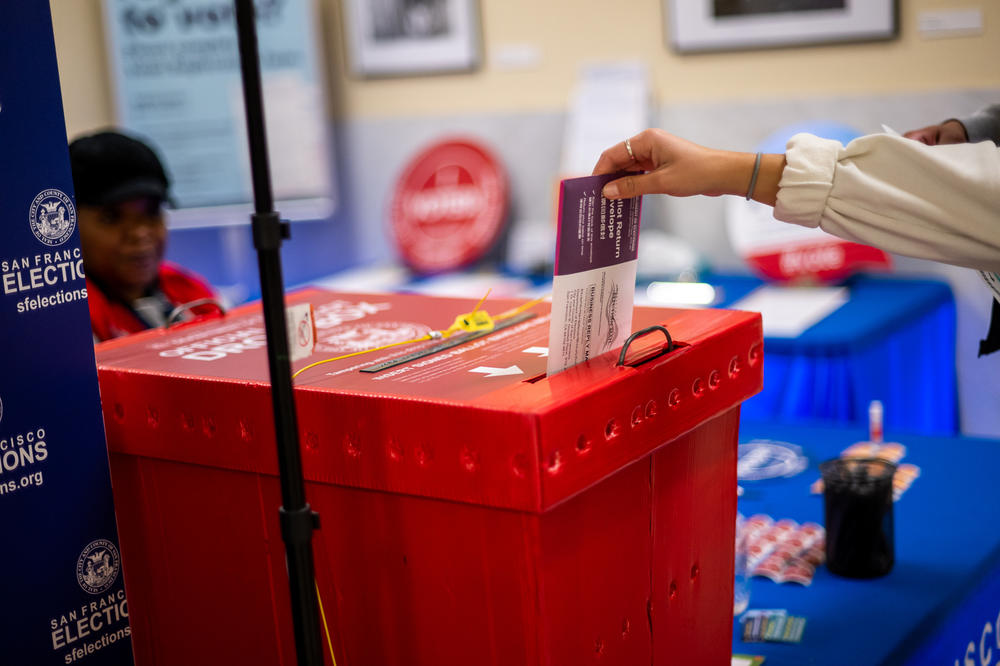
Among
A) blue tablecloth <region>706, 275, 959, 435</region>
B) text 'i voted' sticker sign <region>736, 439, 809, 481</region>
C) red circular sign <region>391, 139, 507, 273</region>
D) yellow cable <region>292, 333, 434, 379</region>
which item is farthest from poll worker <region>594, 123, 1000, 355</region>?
red circular sign <region>391, 139, 507, 273</region>

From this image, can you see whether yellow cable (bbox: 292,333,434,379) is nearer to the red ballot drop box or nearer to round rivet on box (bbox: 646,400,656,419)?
the red ballot drop box

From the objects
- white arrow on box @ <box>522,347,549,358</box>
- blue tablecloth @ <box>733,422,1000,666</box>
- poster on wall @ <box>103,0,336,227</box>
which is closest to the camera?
white arrow on box @ <box>522,347,549,358</box>

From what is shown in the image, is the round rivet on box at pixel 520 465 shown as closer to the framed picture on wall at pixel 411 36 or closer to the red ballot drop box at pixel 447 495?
the red ballot drop box at pixel 447 495

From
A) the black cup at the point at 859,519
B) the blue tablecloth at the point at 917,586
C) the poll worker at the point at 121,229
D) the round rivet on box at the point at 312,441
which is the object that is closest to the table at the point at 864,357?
the blue tablecloth at the point at 917,586

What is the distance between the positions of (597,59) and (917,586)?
2844 mm

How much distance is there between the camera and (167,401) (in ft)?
3.04

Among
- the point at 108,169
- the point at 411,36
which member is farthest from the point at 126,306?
the point at 411,36

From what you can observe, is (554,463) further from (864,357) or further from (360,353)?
(864,357)

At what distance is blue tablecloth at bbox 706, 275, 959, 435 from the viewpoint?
102 inches

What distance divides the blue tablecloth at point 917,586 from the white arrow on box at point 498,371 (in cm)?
46

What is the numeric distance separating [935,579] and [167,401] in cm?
89

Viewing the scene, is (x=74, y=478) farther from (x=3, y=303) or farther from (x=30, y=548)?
(x=3, y=303)

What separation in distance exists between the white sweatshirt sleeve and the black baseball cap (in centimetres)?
141

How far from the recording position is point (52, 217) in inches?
34.9
